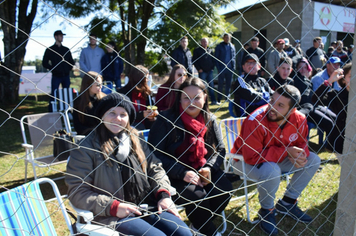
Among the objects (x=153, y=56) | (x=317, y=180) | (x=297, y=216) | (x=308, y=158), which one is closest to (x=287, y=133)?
(x=308, y=158)

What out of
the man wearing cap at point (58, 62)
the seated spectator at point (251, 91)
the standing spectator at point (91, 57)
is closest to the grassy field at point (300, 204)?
the seated spectator at point (251, 91)

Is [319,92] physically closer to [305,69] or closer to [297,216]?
[305,69]

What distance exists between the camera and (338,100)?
3402 millimetres

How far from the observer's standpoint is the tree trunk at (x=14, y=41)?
8.23 metres

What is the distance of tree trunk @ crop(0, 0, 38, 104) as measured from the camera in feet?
27.0

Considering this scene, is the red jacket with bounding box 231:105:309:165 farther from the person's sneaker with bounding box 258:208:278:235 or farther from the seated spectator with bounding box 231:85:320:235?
the person's sneaker with bounding box 258:208:278:235

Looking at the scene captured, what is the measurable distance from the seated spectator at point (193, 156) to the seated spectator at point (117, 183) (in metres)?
0.34

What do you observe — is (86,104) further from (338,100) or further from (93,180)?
(338,100)

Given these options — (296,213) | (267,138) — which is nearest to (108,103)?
(267,138)

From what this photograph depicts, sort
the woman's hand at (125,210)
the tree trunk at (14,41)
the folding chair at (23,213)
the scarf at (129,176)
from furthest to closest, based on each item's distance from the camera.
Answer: the tree trunk at (14,41), the scarf at (129,176), the woman's hand at (125,210), the folding chair at (23,213)

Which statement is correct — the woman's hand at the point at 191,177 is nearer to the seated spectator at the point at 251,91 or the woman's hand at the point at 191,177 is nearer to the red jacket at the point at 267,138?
the red jacket at the point at 267,138

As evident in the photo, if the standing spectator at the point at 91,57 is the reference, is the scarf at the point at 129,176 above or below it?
below

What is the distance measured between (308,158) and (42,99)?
10119mm

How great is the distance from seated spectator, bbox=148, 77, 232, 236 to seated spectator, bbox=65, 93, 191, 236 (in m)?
0.34
